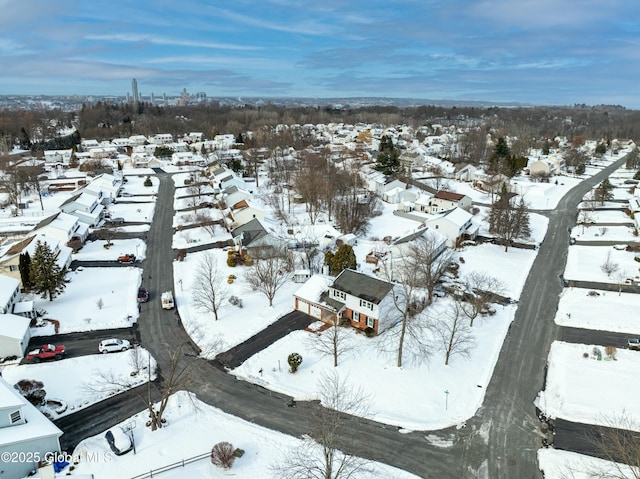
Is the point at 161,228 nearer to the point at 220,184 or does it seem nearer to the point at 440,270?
the point at 220,184

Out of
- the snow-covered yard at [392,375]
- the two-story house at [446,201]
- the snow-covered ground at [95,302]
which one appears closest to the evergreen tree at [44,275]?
the snow-covered ground at [95,302]

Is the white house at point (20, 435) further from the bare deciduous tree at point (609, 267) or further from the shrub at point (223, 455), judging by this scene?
the bare deciduous tree at point (609, 267)

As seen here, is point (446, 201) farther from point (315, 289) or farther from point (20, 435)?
point (20, 435)

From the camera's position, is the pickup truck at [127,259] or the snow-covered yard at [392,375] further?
the pickup truck at [127,259]

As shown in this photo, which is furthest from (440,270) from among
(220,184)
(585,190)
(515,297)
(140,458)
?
(585,190)

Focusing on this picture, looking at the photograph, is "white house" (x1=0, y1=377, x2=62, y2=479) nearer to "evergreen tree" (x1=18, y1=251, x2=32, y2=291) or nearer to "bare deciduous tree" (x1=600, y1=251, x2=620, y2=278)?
"evergreen tree" (x1=18, y1=251, x2=32, y2=291)

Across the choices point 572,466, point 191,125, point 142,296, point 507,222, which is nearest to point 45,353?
point 142,296
